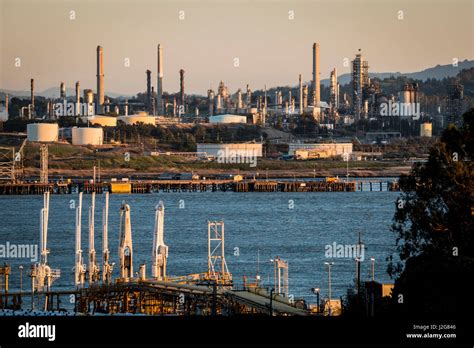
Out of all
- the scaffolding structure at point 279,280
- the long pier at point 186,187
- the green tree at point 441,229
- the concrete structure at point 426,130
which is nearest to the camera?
the green tree at point 441,229

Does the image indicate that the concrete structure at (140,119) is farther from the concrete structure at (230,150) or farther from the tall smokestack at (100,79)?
the concrete structure at (230,150)

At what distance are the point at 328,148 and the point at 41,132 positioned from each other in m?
26.3

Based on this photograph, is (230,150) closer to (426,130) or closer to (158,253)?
(426,130)

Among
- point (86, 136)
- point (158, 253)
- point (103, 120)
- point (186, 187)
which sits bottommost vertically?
point (186, 187)

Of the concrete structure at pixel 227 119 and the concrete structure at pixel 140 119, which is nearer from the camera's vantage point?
the concrete structure at pixel 140 119

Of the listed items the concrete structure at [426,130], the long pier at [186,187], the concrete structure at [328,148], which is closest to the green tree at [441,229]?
the long pier at [186,187]

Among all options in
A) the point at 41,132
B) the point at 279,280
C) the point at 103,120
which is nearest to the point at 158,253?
the point at 279,280

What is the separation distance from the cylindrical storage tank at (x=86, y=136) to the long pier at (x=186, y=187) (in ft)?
64.6

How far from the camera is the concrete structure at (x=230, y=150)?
10019cm

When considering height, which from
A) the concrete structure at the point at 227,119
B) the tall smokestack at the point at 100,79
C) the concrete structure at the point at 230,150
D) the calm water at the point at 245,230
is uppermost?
the tall smokestack at the point at 100,79

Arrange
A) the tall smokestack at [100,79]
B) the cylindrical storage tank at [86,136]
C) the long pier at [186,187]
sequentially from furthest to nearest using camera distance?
the tall smokestack at [100,79]
the cylindrical storage tank at [86,136]
the long pier at [186,187]

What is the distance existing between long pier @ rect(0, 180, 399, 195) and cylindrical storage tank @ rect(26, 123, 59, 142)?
18843mm

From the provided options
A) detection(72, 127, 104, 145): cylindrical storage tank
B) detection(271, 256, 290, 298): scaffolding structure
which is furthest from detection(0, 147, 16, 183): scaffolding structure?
detection(271, 256, 290, 298): scaffolding structure

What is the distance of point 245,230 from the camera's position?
4581cm
